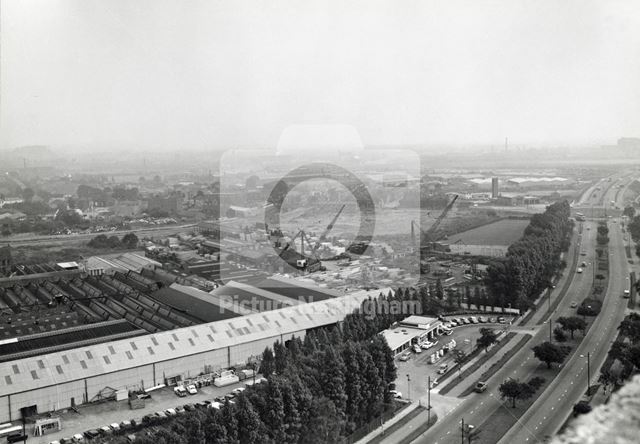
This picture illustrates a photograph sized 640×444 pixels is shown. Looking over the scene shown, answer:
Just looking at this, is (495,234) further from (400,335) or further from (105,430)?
(105,430)

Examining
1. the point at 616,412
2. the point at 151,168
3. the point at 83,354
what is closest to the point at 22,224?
the point at 83,354

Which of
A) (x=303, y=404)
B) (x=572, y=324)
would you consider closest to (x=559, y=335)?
(x=572, y=324)

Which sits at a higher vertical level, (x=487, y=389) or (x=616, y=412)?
(x=616, y=412)

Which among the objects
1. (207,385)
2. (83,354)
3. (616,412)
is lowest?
(207,385)

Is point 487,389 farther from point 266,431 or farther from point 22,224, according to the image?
point 22,224

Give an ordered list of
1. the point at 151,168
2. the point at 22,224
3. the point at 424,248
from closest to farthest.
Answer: the point at 424,248 → the point at 22,224 → the point at 151,168

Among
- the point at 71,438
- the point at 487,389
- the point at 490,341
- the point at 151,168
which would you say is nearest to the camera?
the point at 71,438
